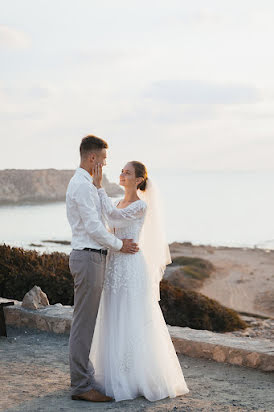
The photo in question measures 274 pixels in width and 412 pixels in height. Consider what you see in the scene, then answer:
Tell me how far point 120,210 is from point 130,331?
1052 millimetres

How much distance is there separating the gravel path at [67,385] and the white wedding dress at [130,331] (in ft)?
0.54

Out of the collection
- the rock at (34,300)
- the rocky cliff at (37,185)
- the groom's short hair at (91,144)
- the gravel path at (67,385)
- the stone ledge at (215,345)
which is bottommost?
the gravel path at (67,385)

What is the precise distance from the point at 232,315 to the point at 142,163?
843 centimetres

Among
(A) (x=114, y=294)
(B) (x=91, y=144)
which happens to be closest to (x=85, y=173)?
(B) (x=91, y=144)

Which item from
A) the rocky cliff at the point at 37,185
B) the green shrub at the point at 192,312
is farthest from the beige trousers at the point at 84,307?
the rocky cliff at the point at 37,185

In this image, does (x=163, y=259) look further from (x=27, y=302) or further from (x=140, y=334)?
(x=27, y=302)

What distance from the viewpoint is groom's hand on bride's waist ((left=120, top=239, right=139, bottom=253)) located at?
4805 mm

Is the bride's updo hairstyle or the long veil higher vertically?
the bride's updo hairstyle

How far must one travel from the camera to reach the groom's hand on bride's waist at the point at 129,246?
4.80 metres

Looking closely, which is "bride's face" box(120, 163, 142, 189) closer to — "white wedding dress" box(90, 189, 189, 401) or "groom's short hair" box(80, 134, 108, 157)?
"white wedding dress" box(90, 189, 189, 401)

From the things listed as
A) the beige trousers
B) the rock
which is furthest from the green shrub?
the beige trousers

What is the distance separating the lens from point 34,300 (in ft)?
26.6

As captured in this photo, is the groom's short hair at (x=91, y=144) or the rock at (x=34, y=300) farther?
the rock at (x=34, y=300)

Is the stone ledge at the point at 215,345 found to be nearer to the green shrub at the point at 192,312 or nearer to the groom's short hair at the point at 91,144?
the groom's short hair at the point at 91,144
